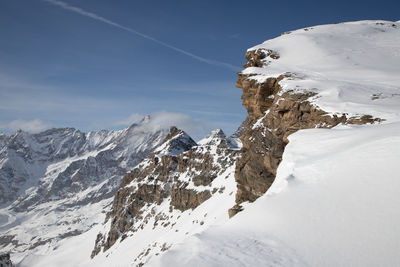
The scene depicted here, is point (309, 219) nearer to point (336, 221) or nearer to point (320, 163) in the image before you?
point (336, 221)

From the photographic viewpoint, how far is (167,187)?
347 ft

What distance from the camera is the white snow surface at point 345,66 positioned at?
2219 centimetres

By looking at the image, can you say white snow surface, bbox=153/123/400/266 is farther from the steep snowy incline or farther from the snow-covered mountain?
the steep snowy incline

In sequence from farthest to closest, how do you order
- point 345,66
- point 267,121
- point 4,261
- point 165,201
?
point 165,201 → point 4,261 → point 345,66 → point 267,121

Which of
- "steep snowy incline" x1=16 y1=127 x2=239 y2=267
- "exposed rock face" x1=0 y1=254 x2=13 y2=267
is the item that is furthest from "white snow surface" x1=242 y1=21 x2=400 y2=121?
"exposed rock face" x1=0 y1=254 x2=13 y2=267

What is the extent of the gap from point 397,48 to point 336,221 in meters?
41.0

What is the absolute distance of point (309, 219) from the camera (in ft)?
29.5

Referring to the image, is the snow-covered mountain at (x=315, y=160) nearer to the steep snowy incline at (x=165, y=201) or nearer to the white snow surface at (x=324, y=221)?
the white snow surface at (x=324, y=221)

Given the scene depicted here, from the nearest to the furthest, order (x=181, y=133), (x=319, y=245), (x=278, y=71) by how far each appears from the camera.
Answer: (x=319, y=245), (x=278, y=71), (x=181, y=133)

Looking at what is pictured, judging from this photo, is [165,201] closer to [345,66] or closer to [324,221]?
[345,66]

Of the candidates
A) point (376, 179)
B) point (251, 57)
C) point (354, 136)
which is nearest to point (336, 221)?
point (376, 179)

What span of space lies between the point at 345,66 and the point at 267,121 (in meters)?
13.9

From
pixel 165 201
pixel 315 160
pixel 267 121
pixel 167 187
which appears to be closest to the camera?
pixel 315 160

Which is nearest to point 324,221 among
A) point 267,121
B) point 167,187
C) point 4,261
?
point 267,121
